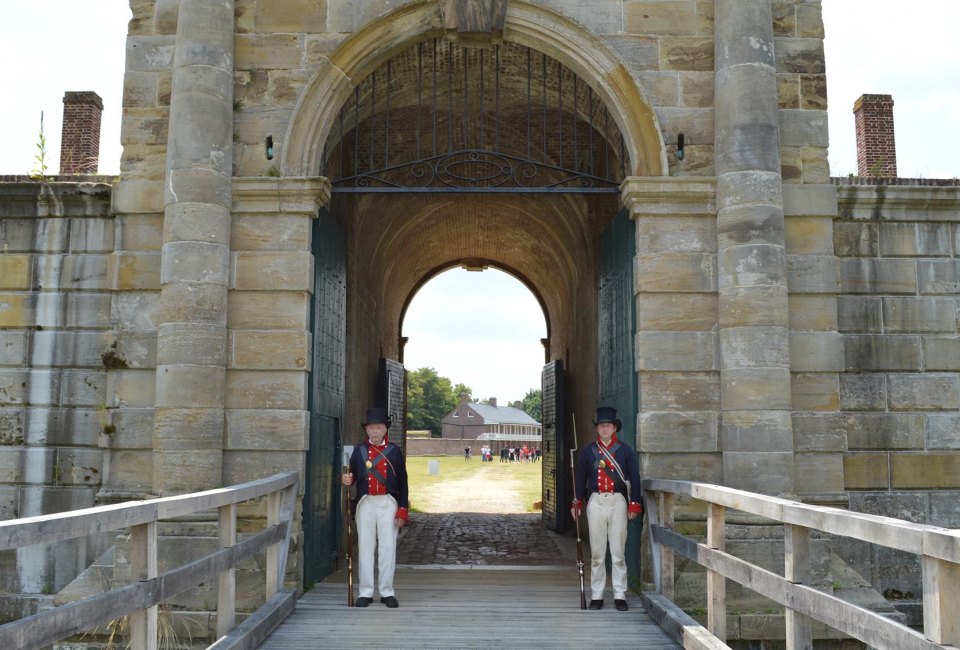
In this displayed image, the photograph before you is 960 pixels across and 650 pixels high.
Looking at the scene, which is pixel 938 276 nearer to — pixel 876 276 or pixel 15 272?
pixel 876 276

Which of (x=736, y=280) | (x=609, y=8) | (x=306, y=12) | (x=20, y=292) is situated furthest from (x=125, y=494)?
(x=609, y=8)

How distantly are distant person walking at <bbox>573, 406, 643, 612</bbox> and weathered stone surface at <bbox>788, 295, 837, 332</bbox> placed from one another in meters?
1.91

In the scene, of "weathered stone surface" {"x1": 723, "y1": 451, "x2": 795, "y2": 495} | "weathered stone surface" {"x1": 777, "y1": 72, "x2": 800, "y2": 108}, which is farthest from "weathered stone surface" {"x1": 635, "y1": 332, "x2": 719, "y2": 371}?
"weathered stone surface" {"x1": 777, "y1": 72, "x2": 800, "y2": 108}

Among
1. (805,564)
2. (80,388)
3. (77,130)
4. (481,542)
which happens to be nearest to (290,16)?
(80,388)

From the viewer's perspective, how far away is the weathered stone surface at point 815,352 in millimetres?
7719

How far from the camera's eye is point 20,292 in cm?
850

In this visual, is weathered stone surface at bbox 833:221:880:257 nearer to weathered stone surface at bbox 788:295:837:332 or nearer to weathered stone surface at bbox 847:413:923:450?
weathered stone surface at bbox 788:295:837:332

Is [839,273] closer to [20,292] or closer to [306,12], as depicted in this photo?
[306,12]

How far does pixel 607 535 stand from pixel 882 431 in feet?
9.43

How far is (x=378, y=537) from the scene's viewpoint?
7262 mm

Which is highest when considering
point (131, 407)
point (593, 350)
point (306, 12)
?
point (306, 12)

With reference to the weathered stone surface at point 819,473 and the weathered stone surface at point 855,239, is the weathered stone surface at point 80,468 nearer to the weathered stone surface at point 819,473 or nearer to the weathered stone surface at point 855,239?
the weathered stone surface at point 819,473

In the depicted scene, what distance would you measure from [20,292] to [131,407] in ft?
5.78

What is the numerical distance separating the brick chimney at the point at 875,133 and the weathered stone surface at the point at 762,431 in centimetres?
903
